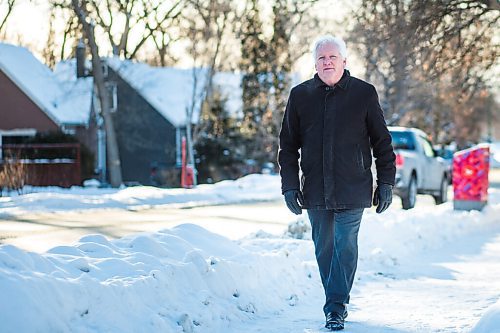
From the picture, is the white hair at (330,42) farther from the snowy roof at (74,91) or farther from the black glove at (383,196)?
the snowy roof at (74,91)

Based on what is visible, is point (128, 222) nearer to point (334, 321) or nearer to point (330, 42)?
point (334, 321)

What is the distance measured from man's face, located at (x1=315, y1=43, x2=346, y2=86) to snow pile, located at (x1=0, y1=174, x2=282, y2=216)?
12.7 meters

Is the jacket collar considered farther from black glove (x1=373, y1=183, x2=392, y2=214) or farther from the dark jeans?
the dark jeans

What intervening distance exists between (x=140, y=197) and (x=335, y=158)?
16.8 meters

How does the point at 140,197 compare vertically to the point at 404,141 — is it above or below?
below

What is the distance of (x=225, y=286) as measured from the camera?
7324mm

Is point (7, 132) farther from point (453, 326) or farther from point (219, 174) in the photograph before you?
point (453, 326)

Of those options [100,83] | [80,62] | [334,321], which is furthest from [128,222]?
[80,62]

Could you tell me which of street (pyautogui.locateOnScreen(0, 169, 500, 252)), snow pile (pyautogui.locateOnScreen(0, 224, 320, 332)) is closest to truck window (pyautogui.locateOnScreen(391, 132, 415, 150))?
street (pyautogui.locateOnScreen(0, 169, 500, 252))

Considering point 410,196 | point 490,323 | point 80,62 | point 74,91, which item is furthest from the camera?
point 80,62

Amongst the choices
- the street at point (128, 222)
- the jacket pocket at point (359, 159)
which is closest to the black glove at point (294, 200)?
the jacket pocket at point (359, 159)

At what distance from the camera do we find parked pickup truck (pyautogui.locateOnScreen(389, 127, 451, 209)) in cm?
1875

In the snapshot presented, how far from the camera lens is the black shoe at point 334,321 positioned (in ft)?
21.0

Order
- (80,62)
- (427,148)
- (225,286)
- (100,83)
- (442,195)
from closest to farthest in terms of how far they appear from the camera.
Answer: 1. (225,286)
2. (427,148)
3. (442,195)
4. (100,83)
5. (80,62)
